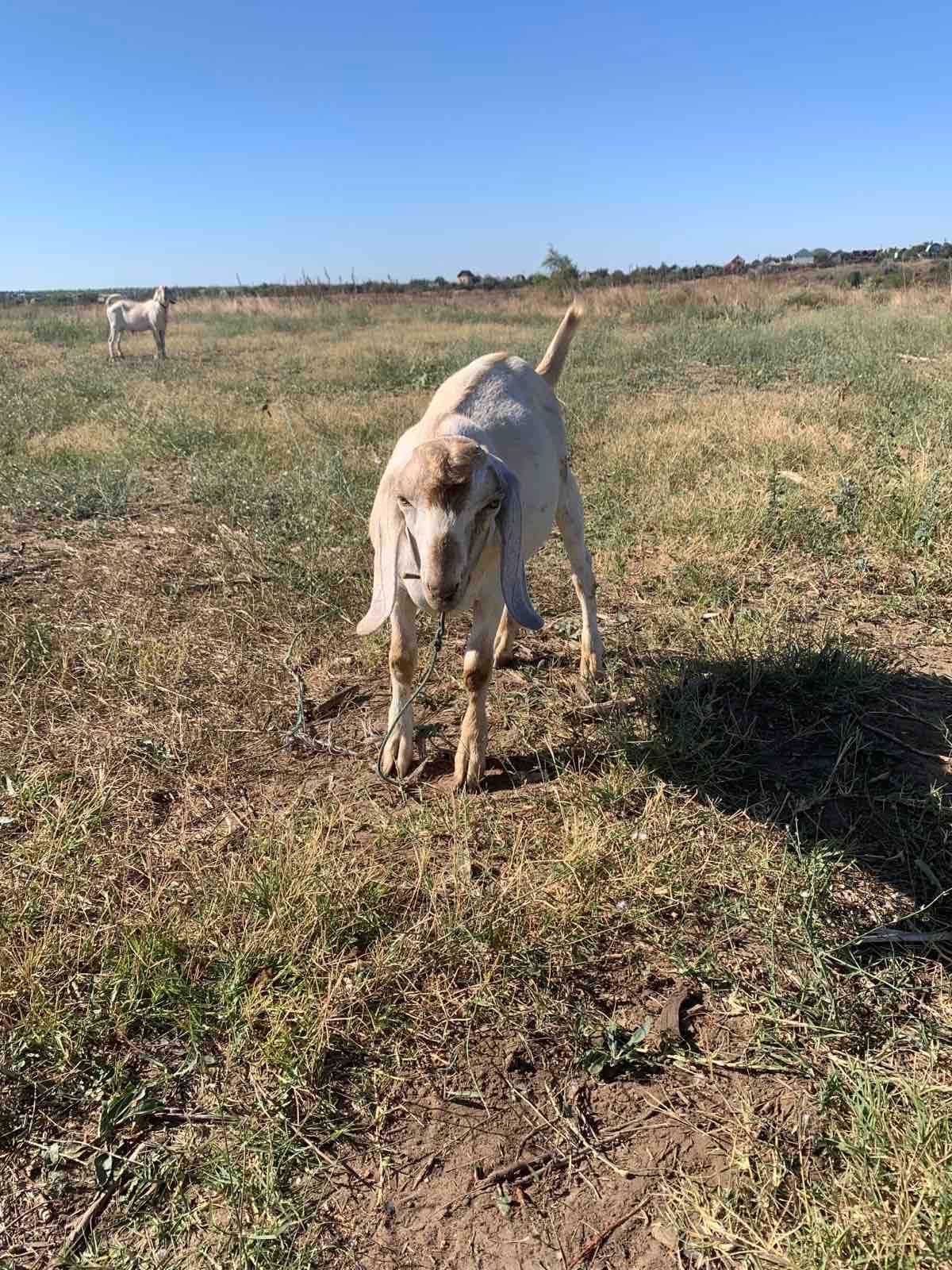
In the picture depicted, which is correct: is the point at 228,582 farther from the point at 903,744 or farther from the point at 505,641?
the point at 903,744

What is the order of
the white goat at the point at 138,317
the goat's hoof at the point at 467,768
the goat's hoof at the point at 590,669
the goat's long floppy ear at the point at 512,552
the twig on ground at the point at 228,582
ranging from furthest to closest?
the white goat at the point at 138,317 → the twig on ground at the point at 228,582 → the goat's hoof at the point at 590,669 → the goat's hoof at the point at 467,768 → the goat's long floppy ear at the point at 512,552

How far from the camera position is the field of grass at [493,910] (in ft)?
5.07

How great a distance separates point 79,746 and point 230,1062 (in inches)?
61.7

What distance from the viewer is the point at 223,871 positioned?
232cm

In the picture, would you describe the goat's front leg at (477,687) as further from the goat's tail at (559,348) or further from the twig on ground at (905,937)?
the goat's tail at (559,348)

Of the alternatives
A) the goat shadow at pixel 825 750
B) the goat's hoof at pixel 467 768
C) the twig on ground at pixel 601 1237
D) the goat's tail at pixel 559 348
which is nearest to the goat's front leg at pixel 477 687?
the goat's hoof at pixel 467 768

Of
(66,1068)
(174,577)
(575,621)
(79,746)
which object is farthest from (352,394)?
(66,1068)

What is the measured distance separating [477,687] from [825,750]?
1.42 metres

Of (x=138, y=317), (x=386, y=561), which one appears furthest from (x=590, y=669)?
(x=138, y=317)

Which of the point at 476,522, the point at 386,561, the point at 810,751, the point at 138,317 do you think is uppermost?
the point at 138,317

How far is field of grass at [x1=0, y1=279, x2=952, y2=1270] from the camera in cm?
154

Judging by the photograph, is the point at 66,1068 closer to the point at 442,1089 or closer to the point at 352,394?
the point at 442,1089

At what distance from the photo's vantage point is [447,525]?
6.60ft

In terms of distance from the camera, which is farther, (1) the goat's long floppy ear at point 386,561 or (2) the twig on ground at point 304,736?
(2) the twig on ground at point 304,736
